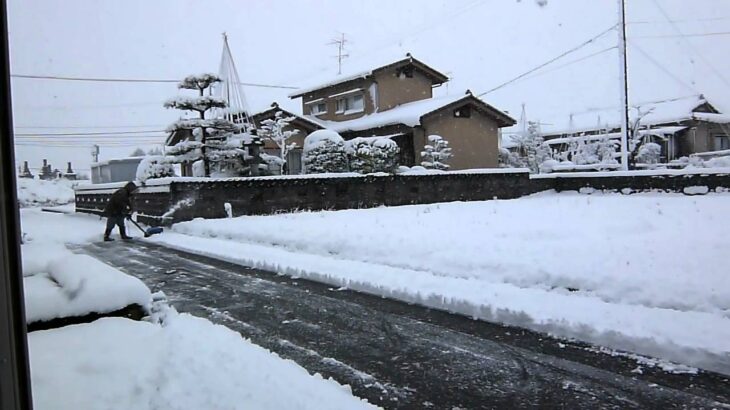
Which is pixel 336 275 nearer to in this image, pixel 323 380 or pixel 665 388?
pixel 323 380

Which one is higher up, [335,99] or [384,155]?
[335,99]

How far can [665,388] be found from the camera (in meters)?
2.63

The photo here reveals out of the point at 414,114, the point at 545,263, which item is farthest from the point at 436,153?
the point at 545,263

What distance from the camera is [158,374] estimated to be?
2.63 meters

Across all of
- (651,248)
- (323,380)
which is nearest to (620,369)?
(323,380)

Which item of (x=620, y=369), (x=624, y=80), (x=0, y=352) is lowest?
(x=620, y=369)

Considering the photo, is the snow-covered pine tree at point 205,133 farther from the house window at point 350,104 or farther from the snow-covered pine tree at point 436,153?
the house window at point 350,104

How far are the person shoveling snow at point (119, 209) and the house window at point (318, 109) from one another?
1466 cm

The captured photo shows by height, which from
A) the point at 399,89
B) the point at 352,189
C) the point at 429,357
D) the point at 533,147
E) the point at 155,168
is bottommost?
the point at 429,357

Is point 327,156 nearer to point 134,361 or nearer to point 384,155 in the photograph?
point 384,155

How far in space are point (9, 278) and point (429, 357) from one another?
256 cm

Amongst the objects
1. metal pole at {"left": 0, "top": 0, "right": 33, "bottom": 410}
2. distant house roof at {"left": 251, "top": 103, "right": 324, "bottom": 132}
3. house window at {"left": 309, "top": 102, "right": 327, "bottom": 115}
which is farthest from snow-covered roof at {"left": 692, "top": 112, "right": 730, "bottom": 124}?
house window at {"left": 309, "top": 102, "right": 327, "bottom": 115}

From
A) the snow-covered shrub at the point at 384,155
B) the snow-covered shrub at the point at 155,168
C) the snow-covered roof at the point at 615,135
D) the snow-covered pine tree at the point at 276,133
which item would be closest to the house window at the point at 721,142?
the snow-covered roof at the point at 615,135

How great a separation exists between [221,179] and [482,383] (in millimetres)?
9730
